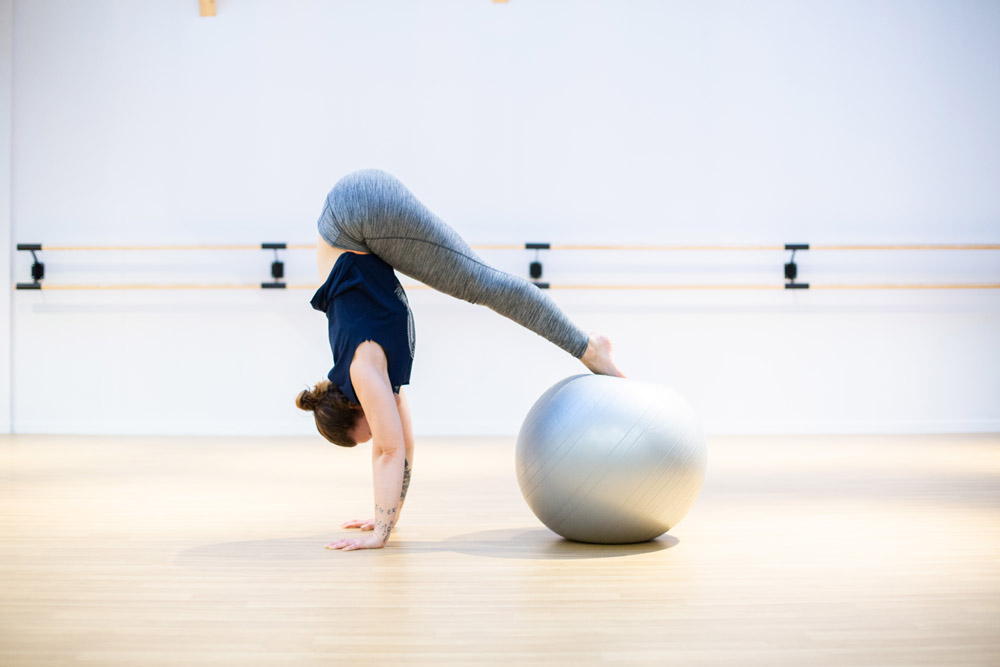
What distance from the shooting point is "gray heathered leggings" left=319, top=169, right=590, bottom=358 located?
2090mm

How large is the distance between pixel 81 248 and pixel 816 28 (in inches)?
186

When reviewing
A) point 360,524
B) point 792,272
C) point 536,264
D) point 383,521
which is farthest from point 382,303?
point 792,272

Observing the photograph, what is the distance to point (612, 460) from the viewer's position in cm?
203

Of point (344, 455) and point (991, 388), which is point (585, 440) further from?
point (991, 388)

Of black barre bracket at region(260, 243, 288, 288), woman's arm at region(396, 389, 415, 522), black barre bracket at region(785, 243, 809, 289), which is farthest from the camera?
black barre bracket at region(785, 243, 809, 289)

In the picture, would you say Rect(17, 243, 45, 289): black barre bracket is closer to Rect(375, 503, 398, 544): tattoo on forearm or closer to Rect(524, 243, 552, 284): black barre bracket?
Rect(524, 243, 552, 284): black barre bracket

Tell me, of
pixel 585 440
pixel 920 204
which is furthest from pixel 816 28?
pixel 585 440

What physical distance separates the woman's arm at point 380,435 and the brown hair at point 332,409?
0.23 feet

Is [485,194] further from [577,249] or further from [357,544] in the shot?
[357,544]

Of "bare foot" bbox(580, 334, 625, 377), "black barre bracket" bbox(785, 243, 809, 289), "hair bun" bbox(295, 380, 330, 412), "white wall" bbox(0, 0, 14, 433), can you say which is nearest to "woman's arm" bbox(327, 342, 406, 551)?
"hair bun" bbox(295, 380, 330, 412)

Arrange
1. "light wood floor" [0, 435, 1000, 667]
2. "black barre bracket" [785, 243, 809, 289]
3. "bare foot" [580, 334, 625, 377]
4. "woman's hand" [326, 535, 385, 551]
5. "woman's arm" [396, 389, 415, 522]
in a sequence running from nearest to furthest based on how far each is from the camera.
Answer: "light wood floor" [0, 435, 1000, 667] < "woman's hand" [326, 535, 385, 551] < "bare foot" [580, 334, 625, 377] < "woman's arm" [396, 389, 415, 522] < "black barre bracket" [785, 243, 809, 289]

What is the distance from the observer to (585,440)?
2053mm

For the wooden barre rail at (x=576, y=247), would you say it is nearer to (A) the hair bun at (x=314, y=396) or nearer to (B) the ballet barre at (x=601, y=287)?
(B) the ballet barre at (x=601, y=287)

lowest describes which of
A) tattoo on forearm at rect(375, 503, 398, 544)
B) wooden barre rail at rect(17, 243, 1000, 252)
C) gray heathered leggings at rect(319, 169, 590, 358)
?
tattoo on forearm at rect(375, 503, 398, 544)
